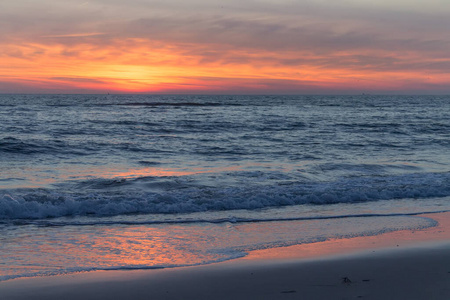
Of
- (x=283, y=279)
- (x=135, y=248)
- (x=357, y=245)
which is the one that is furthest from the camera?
(x=357, y=245)

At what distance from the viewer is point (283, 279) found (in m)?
5.07

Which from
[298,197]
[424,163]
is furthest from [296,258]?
[424,163]

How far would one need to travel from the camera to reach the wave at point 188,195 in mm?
8805

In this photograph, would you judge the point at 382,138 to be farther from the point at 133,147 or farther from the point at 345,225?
Answer: the point at 345,225

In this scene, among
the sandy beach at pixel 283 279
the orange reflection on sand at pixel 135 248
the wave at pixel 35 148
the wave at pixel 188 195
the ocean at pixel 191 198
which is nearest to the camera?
the sandy beach at pixel 283 279

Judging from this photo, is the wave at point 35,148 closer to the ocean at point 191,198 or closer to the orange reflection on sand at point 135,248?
the ocean at point 191,198

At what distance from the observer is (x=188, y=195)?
10031 millimetres

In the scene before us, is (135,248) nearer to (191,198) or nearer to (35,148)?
(191,198)

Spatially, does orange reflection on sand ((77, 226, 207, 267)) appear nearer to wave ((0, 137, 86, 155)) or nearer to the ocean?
the ocean

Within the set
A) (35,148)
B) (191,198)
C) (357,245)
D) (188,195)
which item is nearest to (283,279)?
(357,245)

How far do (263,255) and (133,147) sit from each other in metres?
14.4

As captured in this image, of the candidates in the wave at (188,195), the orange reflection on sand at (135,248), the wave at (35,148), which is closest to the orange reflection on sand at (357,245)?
the orange reflection on sand at (135,248)

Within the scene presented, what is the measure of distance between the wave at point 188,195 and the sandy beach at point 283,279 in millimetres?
3553

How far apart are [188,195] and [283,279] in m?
5.20
